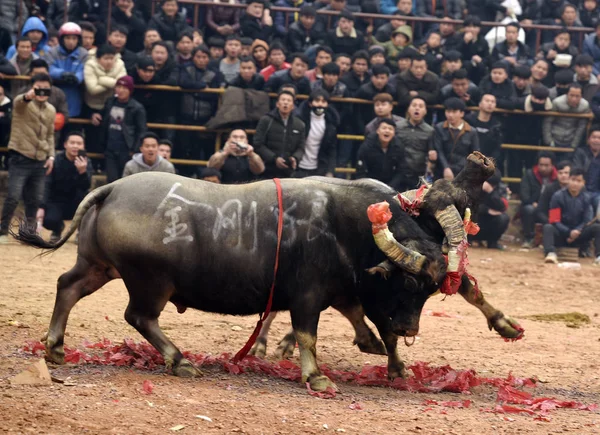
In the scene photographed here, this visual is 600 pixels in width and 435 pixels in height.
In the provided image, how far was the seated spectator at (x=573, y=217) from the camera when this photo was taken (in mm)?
15883

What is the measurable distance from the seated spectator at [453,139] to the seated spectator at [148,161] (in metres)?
4.02

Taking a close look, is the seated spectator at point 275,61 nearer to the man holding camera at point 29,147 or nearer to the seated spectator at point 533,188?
the man holding camera at point 29,147

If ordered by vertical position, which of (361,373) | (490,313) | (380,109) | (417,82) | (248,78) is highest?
(417,82)

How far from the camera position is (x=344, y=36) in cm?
1739

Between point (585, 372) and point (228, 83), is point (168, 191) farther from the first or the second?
point (228, 83)

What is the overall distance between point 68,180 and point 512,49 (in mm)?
7918

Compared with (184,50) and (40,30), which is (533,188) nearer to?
(184,50)

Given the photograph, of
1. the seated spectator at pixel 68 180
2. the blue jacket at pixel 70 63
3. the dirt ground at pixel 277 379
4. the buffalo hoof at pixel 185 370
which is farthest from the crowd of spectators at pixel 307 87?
the buffalo hoof at pixel 185 370

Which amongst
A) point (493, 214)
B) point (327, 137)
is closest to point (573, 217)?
point (493, 214)

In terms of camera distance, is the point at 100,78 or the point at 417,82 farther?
the point at 417,82

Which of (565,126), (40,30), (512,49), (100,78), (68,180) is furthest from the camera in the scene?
(512,49)

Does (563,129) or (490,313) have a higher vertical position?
(563,129)

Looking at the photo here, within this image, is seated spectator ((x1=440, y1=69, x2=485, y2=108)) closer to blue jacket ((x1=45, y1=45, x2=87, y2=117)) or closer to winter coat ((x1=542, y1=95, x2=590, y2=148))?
winter coat ((x1=542, y1=95, x2=590, y2=148))

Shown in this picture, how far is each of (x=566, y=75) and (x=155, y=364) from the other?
11.2m
